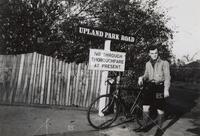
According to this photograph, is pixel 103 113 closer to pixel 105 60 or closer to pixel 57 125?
pixel 105 60

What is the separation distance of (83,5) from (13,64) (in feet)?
16.5

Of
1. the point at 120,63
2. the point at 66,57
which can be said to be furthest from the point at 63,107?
the point at 66,57

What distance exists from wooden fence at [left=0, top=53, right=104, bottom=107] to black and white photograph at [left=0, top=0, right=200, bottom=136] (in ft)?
0.10

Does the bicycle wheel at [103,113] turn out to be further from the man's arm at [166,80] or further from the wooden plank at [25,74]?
the wooden plank at [25,74]

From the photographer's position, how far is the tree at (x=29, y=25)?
9898mm

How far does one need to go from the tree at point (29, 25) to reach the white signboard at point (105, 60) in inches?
147

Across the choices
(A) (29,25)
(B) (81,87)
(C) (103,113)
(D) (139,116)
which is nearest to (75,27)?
(A) (29,25)

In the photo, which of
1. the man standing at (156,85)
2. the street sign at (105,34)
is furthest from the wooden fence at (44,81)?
the man standing at (156,85)

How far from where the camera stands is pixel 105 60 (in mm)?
7539

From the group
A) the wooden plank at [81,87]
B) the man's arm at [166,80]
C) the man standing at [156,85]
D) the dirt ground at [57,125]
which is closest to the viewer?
the dirt ground at [57,125]

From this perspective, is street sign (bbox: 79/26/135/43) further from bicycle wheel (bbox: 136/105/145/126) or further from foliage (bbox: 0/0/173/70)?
bicycle wheel (bbox: 136/105/145/126)

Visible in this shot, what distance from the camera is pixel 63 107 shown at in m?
8.34

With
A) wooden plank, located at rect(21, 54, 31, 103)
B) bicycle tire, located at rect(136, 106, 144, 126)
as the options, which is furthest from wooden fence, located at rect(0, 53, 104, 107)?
bicycle tire, located at rect(136, 106, 144, 126)

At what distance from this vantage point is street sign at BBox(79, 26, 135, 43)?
732 centimetres
